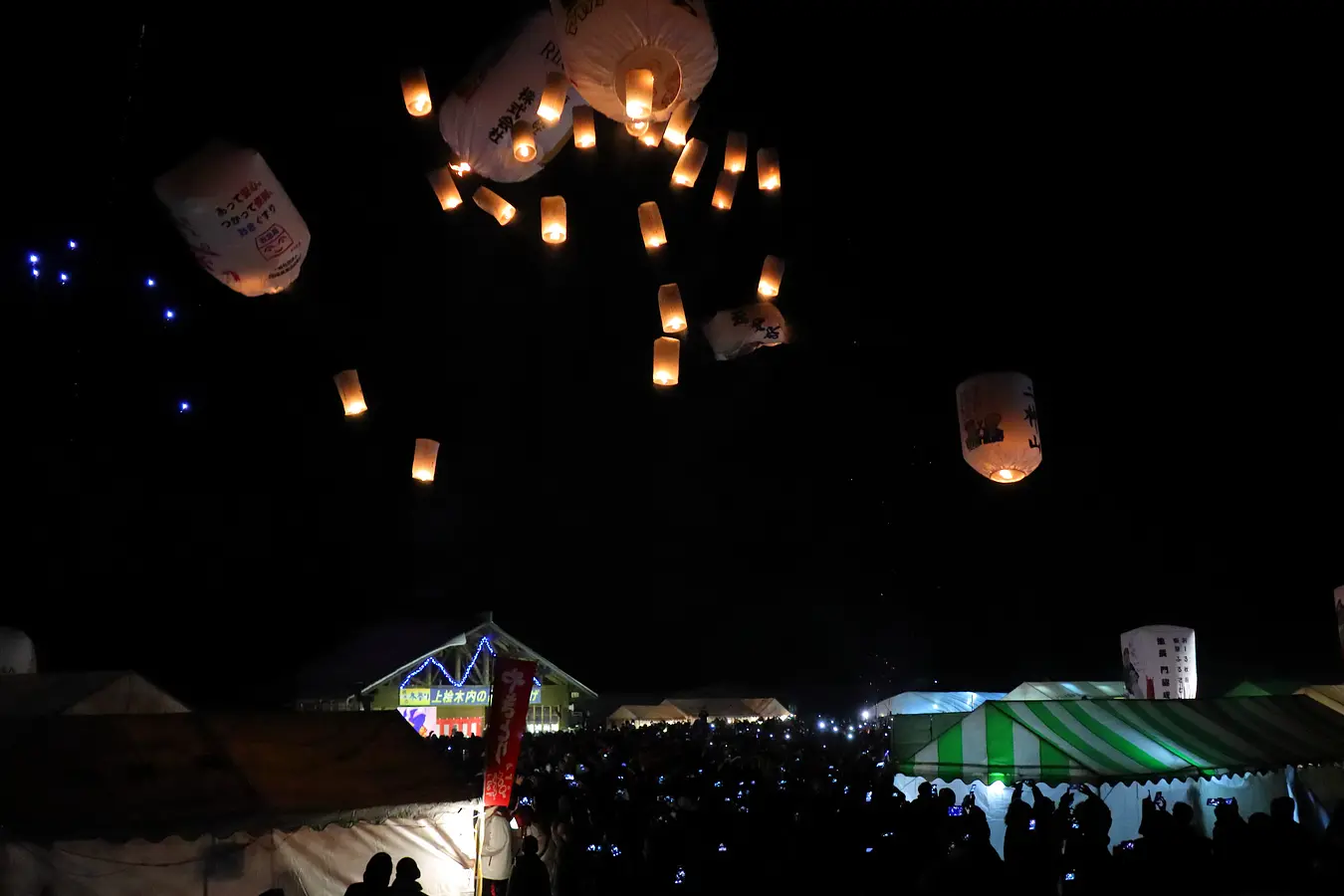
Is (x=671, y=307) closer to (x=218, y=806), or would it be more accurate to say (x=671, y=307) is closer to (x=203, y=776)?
(x=203, y=776)

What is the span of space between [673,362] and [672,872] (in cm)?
541

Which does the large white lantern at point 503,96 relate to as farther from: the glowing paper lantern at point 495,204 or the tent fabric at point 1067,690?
the tent fabric at point 1067,690

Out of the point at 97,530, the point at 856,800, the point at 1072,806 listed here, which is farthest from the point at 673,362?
the point at 97,530

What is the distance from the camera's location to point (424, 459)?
11.5 meters

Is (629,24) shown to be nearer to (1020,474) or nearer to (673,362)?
(673,362)

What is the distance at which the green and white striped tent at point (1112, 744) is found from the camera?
741 cm

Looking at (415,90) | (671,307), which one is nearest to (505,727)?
(671,307)

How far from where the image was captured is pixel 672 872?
6.59m

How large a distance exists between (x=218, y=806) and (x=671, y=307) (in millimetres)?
6427

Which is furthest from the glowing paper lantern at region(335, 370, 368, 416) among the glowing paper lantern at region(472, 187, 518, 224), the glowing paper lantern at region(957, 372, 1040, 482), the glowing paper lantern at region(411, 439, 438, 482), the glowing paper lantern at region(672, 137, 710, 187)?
the glowing paper lantern at region(957, 372, 1040, 482)

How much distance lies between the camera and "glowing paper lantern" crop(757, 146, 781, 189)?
10.5m

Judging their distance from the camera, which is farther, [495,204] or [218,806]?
[495,204]

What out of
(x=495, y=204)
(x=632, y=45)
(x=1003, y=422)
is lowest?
(x=1003, y=422)

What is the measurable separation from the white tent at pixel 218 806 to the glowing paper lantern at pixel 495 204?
5.64m
